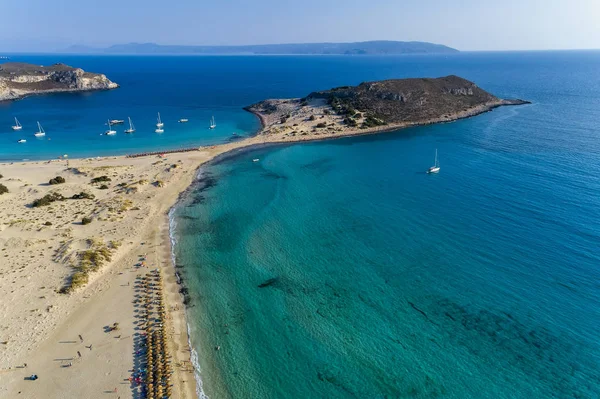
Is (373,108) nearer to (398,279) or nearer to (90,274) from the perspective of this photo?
(398,279)

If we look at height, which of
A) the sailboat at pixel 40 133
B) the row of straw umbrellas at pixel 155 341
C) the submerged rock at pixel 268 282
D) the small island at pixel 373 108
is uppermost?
the small island at pixel 373 108

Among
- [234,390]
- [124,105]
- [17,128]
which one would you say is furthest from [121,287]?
[124,105]

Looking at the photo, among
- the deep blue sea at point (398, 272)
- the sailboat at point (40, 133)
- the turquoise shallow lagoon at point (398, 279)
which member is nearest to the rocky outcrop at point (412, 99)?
the deep blue sea at point (398, 272)

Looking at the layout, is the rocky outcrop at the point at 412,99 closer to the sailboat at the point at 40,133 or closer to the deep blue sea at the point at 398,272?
the deep blue sea at the point at 398,272

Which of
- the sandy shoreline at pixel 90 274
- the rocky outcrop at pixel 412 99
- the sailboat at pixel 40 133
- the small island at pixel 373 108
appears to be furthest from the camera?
the rocky outcrop at pixel 412 99

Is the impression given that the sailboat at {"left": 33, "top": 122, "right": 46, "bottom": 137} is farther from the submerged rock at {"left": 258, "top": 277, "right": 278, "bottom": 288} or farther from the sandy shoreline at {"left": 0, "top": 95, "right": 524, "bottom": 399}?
the submerged rock at {"left": 258, "top": 277, "right": 278, "bottom": 288}

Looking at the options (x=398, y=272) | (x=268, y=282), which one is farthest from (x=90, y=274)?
(x=398, y=272)

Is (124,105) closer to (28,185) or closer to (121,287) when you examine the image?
(28,185)
